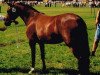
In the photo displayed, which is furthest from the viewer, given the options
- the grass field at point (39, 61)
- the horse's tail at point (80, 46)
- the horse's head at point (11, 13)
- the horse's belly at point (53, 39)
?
the horse's head at point (11, 13)

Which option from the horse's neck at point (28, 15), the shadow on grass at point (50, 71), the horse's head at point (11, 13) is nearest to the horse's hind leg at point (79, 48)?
the shadow on grass at point (50, 71)

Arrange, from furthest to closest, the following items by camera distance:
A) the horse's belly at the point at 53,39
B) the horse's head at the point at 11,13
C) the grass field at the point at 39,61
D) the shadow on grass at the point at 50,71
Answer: the horse's head at the point at 11,13 → the grass field at the point at 39,61 → the shadow on grass at the point at 50,71 → the horse's belly at the point at 53,39

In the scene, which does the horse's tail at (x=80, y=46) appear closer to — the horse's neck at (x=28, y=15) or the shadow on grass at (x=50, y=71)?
the shadow on grass at (x=50, y=71)

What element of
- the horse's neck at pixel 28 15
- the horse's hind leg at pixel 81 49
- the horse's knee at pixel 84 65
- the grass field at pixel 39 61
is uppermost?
the horse's neck at pixel 28 15

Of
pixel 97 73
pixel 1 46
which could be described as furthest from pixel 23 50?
pixel 97 73

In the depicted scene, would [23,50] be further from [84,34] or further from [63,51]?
[84,34]

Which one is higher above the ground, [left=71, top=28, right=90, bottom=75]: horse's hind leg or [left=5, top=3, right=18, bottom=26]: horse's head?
[left=5, top=3, right=18, bottom=26]: horse's head

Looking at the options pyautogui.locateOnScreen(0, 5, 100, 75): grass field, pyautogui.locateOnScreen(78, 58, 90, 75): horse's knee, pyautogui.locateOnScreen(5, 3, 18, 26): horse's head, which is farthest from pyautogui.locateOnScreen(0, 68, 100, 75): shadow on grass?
pyautogui.locateOnScreen(5, 3, 18, 26): horse's head

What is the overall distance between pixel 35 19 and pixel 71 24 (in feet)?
6.92

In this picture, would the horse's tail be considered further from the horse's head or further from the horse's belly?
the horse's head

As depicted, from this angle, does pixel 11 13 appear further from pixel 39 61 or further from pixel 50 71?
pixel 39 61

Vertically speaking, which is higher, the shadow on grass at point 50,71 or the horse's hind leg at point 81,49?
the horse's hind leg at point 81,49

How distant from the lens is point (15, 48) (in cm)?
1766

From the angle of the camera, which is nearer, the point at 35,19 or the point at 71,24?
the point at 71,24
